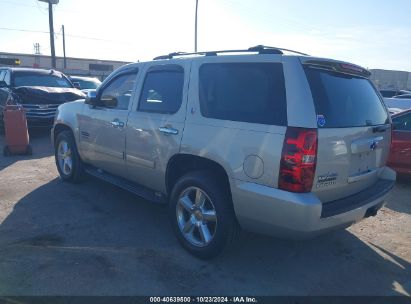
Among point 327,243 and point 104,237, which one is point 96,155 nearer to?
point 104,237

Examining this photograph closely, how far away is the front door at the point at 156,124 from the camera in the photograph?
388 cm

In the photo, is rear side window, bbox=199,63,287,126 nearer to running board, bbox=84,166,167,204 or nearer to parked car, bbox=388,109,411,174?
running board, bbox=84,166,167,204

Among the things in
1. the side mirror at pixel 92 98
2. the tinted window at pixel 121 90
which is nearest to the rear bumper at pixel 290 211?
the tinted window at pixel 121 90

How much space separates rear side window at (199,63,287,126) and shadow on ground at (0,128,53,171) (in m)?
5.21

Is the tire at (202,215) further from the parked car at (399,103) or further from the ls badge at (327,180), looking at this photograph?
the parked car at (399,103)

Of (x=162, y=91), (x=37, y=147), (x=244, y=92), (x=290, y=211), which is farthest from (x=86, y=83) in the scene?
(x=290, y=211)

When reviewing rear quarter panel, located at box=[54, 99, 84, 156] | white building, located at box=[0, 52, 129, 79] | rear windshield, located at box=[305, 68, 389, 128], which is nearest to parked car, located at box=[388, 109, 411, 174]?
rear windshield, located at box=[305, 68, 389, 128]

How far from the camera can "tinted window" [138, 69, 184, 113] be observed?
3.98m

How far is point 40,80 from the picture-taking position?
11.2m

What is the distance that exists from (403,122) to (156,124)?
4797mm

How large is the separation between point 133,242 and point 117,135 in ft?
4.54

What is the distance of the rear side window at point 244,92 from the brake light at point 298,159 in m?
0.17

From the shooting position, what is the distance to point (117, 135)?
468 cm

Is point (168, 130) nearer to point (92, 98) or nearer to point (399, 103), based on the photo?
point (92, 98)
